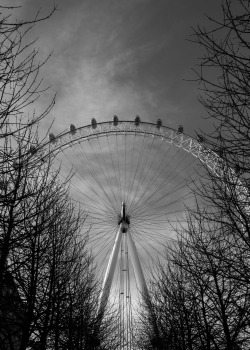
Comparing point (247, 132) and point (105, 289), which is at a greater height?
point (105, 289)

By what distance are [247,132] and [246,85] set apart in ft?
2.34

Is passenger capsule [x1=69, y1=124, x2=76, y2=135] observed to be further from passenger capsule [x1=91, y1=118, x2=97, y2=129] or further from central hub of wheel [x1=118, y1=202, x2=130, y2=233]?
central hub of wheel [x1=118, y1=202, x2=130, y2=233]

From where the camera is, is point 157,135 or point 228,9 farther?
point 157,135

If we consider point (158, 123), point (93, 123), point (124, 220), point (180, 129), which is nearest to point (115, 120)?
point (93, 123)

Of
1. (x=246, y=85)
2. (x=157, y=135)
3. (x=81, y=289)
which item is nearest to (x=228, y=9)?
(x=246, y=85)

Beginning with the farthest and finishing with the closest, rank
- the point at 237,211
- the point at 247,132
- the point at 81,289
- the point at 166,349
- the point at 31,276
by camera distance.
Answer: the point at 166,349, the point at 81,289, the point at 31,276, the point at 237,211, the point at 247,132

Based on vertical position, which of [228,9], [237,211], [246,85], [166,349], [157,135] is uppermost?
[157,135]

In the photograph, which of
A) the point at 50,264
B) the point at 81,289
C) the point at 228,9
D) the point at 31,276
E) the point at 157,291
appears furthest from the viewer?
the point at 157,291

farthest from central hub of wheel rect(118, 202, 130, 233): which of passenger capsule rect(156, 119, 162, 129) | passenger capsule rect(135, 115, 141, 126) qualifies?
passenger capsule rect(135, 115, 141, 126)

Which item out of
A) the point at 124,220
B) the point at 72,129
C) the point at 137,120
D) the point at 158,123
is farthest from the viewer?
the point at 137,120

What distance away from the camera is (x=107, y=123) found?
30.4m

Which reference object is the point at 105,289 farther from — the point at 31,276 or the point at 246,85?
the point at 246,85

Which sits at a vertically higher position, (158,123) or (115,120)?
(115,120)

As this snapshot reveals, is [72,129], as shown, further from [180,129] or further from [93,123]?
[180,129]
